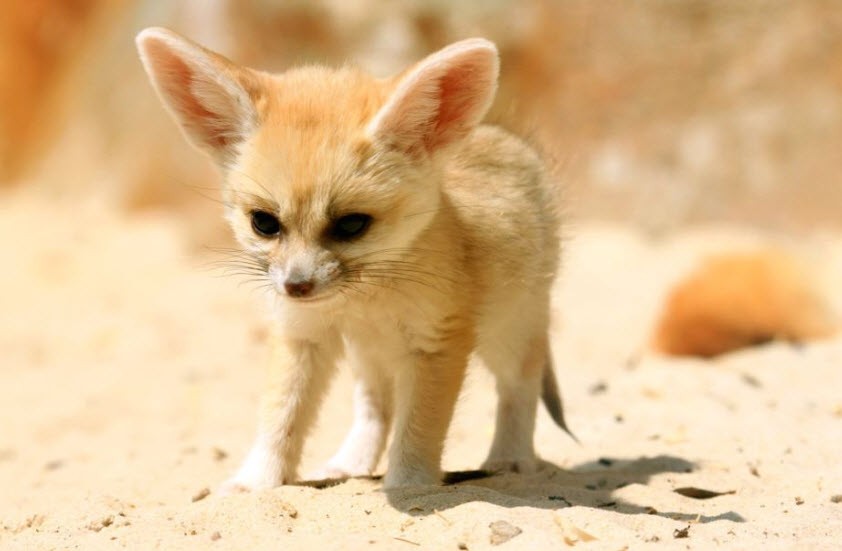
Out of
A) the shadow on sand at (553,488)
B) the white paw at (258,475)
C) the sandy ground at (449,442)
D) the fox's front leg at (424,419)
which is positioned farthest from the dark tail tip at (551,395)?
the white paw at (258,475)

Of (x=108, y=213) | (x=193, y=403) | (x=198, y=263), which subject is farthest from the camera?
(x=108, y=213)

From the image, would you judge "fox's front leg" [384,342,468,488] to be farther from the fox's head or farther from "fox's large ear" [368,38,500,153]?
"fox's large ear" [368,38,500,153]

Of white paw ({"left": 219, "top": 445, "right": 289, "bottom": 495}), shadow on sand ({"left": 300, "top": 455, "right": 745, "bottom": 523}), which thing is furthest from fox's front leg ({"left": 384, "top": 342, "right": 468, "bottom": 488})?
white paw ({"left": 219, "top": 445, "right": 289, "bottom": 495})

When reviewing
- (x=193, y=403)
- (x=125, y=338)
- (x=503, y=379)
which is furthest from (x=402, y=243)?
(x=125, y=338)

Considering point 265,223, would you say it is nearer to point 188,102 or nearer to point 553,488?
point 188,102

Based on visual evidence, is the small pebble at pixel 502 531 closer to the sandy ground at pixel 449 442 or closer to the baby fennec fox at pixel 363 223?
the sandy ground at pixel 449 442

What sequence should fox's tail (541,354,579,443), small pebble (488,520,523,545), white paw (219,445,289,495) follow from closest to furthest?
small pebble (488,520,523,545) < white paw (219,445,289,495) < fox's tail (541,354,579,443)

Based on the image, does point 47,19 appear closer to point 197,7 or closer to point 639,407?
point 197,7
